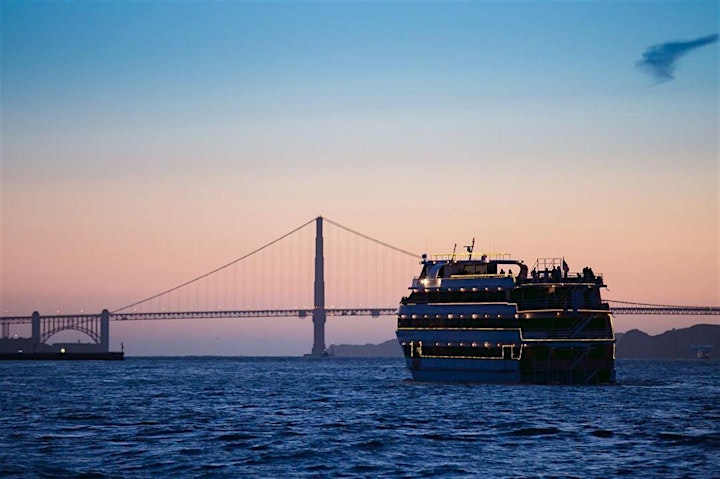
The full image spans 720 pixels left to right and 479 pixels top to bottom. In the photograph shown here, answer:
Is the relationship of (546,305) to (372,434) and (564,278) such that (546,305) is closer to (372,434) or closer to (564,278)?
(564,278)

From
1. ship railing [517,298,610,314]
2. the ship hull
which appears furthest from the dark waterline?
ship railing [517,298,610,314]

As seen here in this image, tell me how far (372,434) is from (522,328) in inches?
1200

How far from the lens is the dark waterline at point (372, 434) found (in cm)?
4212

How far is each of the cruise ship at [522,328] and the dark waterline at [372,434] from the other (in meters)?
1.83

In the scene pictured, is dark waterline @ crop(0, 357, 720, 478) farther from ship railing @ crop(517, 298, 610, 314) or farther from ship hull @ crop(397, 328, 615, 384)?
ship railing @ crop(517, 298, 610, 314)

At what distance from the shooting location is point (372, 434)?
5338 centimetres

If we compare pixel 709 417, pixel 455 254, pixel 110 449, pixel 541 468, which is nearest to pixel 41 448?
pixel 110 449

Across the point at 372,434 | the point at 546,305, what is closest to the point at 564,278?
the point at 546,305

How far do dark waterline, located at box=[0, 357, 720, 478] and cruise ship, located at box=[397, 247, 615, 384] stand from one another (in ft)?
6.01

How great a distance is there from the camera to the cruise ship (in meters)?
81.8

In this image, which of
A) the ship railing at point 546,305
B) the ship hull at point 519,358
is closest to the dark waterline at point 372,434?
the ship hull at point 519,358

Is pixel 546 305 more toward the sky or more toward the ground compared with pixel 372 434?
more toward the sky

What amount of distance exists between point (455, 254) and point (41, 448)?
159ft

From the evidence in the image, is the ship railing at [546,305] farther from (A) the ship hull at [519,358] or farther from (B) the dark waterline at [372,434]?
(B) the dark waterline at [372,434]
